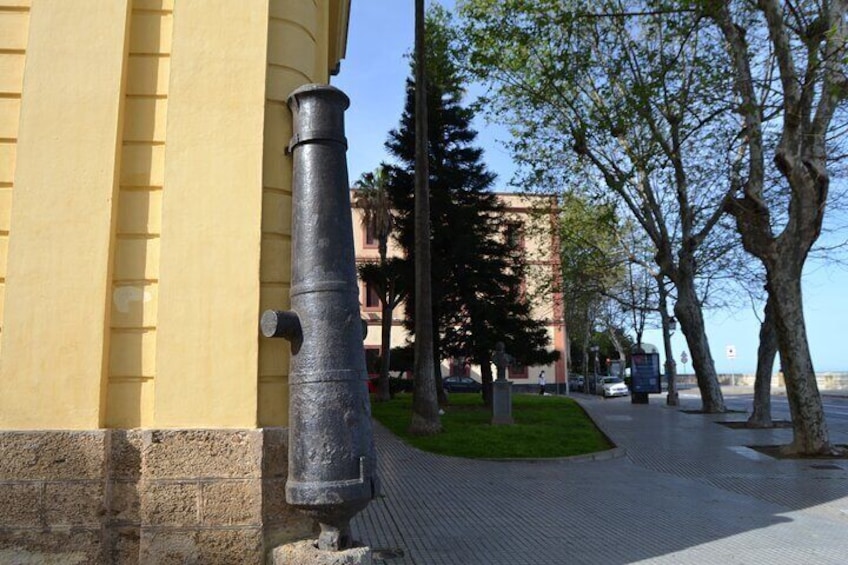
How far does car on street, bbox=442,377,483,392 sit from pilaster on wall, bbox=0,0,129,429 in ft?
126

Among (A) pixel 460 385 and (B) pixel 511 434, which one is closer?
(B) pixel 511 434

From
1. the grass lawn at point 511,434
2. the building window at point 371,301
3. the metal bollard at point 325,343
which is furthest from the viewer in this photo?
the building window at point 371,301

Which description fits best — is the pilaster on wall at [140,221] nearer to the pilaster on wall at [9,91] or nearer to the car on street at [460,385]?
the pilaster on wall at [9,91]

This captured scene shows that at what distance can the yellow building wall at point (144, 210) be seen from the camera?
4.47m

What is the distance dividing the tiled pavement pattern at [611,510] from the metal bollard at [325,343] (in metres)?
2.10

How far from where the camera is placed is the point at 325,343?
413cm

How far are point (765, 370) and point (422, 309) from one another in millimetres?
9942

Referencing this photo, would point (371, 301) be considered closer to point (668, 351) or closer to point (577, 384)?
point (577, 384)

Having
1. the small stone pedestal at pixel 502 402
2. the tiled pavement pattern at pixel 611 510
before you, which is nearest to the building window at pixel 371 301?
the small stone pedestal at pixel 502 402

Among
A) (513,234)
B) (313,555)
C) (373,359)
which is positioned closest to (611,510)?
(313,555)

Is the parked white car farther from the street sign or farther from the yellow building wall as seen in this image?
the yellow building wall

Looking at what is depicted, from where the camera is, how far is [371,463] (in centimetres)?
411

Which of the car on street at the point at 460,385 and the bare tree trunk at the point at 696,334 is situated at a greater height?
the bare tree trunk at the point at 696,334

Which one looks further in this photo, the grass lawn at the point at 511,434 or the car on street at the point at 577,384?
the car on street at the point at 577,384
